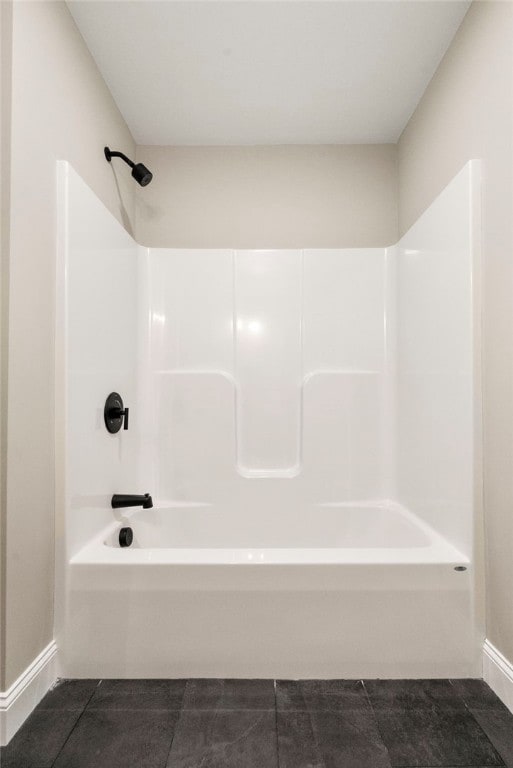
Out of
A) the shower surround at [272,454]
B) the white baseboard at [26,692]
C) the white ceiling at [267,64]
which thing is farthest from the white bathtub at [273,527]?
the white ceiling at [267,64]

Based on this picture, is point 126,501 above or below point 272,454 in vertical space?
below

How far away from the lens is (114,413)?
6.61 feet

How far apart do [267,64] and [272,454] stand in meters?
1.85

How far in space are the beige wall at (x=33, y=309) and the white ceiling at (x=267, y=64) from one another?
0.30 m

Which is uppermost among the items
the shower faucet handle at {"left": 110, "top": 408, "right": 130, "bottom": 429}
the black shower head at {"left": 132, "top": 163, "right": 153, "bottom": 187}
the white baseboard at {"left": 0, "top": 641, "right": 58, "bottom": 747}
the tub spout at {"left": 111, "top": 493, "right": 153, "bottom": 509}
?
the black shower head at {"left": 132, "top": 163, "right": 153, "bottom": 187}

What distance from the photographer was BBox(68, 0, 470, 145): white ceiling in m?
1.72

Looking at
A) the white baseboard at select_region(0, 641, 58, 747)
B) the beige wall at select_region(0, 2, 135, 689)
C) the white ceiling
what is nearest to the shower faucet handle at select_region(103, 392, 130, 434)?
the beige wall at select_region(0, 2, 135, 689)

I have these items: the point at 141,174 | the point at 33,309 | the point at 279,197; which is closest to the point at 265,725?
the point at 33,309

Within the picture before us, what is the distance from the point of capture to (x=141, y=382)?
2533 millimetres

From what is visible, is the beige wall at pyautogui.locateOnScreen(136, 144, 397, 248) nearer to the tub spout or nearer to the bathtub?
the tub spout

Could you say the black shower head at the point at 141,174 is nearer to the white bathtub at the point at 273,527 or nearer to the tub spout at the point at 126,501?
the tub spout at the point at 126,501

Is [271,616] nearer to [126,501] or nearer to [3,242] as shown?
[126,501]

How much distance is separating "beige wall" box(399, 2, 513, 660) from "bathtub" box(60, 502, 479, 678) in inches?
5.6

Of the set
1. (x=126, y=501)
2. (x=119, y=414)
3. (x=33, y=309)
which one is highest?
(x=33, y=309)
